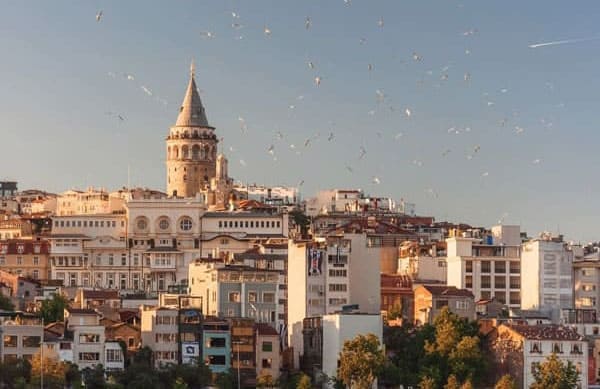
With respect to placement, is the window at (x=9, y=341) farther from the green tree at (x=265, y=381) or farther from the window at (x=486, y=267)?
the window at (x=486, y=267)

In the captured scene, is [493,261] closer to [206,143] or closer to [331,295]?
[331,295]

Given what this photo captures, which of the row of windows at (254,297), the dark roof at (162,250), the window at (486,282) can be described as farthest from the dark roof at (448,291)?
the dark roof at (162,250)

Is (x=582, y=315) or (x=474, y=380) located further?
(x=582, y=315)

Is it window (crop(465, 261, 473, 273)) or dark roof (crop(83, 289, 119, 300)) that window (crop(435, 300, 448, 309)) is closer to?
window (crop(465, 261, 473, 273))

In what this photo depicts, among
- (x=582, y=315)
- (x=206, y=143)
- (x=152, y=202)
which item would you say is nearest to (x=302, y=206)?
(x=206, y=143)

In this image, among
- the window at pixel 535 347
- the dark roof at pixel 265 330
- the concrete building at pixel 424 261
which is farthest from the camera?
the concrete building at pixel 424 261

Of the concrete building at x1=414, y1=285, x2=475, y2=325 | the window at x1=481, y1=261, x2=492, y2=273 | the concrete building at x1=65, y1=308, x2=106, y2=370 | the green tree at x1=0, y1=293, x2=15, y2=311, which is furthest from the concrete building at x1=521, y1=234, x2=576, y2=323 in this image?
the green tree at x1=0, y1=293, x2=15, y2=311

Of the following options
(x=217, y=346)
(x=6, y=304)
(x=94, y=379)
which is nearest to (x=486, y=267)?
(x=217, y=346)
